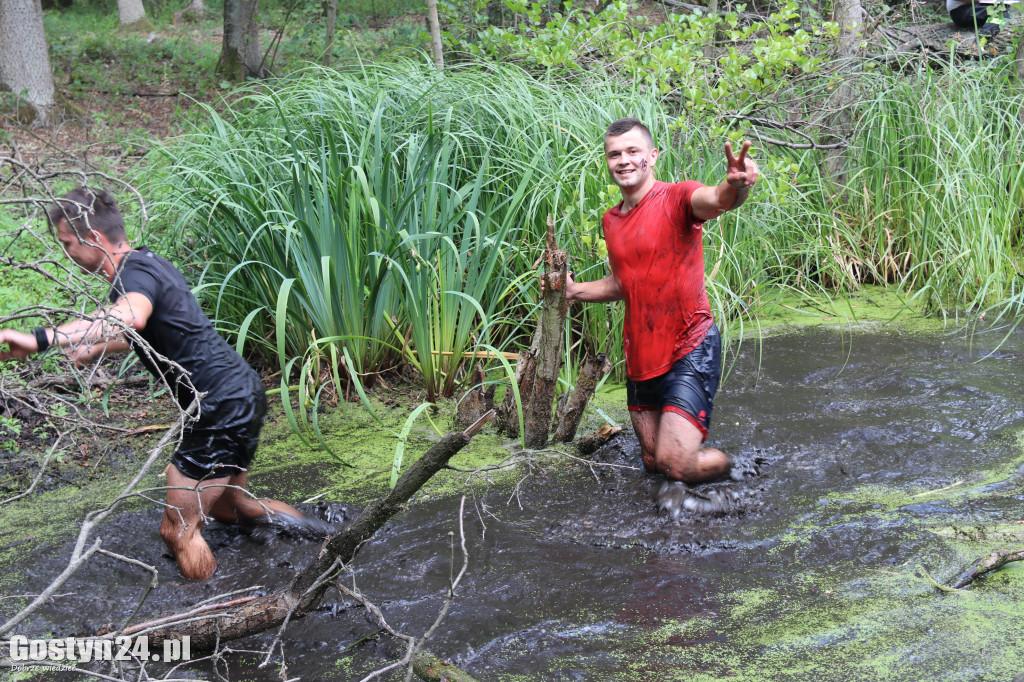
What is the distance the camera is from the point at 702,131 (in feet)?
17.5

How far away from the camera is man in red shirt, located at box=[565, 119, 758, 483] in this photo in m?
3.40

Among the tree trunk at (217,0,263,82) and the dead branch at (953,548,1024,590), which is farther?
the tree trunk at (217,0,263,82)

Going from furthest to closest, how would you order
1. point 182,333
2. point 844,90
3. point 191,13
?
point 191,13 → point 844,90 → point 182,333

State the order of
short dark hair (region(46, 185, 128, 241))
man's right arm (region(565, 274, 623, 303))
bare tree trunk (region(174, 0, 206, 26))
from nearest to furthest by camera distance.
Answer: short dark hair (region(46, 185, 128, 241)) → man's right arm (region(565, 274, 623, 303)) → bare tree trunk (region(174, 0, 206, 26))

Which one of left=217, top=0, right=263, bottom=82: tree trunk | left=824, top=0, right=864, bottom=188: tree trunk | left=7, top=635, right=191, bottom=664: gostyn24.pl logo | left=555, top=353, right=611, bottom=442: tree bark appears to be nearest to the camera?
left=7, top=635, right=191, bottom=664: gostyn24.pl logo

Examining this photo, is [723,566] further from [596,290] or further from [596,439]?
[596,290]

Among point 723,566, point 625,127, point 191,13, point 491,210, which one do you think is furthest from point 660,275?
point 191,13

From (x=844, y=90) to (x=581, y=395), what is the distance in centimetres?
439

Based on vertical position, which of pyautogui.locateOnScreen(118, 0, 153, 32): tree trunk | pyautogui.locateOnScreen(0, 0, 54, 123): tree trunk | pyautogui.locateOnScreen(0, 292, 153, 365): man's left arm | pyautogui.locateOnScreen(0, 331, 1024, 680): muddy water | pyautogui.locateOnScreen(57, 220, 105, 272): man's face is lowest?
pyautogui.locateOnScreen(0, 331, 1024, 680): muddy water

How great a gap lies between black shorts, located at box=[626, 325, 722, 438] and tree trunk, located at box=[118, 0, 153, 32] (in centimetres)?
1722

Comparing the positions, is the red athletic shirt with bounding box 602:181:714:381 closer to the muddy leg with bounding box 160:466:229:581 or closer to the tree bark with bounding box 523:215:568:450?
the tree bark with bounding box 523:215:568:450

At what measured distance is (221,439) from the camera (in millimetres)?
3145

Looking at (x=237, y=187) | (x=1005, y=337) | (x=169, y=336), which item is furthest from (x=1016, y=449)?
(x=237, y=187)

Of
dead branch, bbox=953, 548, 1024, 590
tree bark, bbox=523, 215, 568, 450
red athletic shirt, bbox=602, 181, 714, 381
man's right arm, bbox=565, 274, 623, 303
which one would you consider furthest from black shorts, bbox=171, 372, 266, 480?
dead branch, bbox=953, 548, 1024, 590
